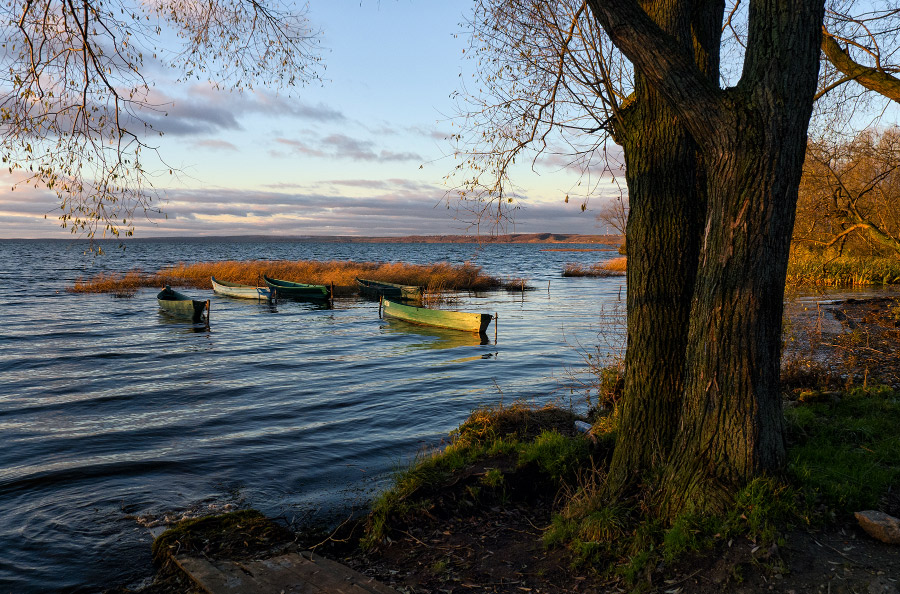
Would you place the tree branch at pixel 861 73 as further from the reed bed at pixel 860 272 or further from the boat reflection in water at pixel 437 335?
the reed bed at pixel 860 272

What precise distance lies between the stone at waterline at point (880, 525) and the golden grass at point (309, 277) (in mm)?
35386

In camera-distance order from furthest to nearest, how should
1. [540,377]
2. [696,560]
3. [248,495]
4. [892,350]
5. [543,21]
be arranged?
[540,377] < [892,350] < [248,495] < [543,21] < [696,560]

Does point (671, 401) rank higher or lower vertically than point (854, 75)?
lower

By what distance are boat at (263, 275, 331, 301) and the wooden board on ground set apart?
30.9 meters

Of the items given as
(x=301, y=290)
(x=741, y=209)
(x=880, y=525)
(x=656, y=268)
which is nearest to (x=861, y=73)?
(x=656, y=268)

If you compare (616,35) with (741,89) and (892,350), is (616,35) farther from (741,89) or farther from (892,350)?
(892,350)

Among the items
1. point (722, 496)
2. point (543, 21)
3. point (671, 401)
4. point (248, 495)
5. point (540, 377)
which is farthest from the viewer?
point (540, 377)

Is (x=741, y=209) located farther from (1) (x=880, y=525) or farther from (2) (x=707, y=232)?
(1) (x=880, y=525)

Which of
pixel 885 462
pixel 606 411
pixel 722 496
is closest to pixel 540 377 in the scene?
pixel 606 411

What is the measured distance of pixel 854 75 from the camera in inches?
364

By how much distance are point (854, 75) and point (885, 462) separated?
21.3ft

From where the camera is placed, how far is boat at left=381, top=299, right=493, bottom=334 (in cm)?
2394

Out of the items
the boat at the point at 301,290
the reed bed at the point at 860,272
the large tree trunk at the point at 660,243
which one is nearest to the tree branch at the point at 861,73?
the large tree trunk at the point at 660,243

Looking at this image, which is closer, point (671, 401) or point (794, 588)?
point (794, 588)
